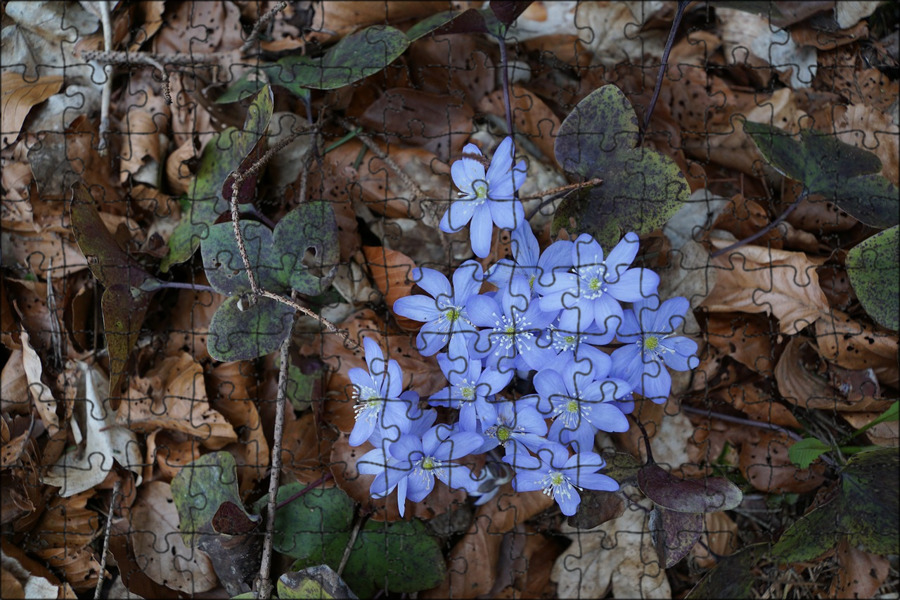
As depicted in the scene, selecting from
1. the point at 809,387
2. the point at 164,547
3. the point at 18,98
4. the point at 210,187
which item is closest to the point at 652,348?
the point at 809,387

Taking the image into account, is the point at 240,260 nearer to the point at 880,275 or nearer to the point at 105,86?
the point at 105,86

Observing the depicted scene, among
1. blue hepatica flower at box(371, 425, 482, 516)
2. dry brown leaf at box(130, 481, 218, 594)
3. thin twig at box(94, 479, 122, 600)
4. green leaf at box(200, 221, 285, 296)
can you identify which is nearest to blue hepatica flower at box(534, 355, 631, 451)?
blue hepatica flower at box(371, 425, 482, 516)

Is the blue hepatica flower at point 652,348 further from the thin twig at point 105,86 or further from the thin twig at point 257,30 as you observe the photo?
the thin twig at point 105,86

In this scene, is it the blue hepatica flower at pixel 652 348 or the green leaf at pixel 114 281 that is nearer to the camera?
the blue hepatica flower at pixel 652 348

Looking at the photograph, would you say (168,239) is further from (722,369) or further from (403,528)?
(722,369)

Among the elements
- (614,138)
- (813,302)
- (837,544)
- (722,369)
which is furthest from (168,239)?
(837,544)

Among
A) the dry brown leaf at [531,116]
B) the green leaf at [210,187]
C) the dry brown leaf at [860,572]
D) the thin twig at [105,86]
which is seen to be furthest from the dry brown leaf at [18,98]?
the dry brown leaf at [860,572]
